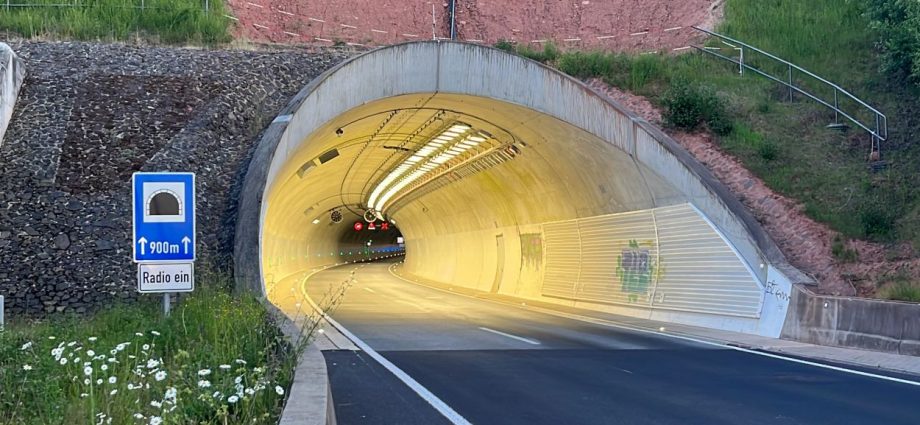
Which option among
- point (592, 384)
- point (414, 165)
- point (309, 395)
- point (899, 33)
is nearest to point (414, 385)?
point (592, 384)

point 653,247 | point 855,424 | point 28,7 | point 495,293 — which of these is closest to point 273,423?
point 855,424

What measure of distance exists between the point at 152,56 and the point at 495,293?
17.9 m

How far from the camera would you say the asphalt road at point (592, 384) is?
30.7 ft

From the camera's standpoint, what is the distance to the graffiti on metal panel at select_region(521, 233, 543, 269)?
102 feet

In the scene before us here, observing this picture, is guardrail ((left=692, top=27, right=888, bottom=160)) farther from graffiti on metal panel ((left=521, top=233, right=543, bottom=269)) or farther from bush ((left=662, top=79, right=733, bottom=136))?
graffiti on metal panel ((left=521, top=233, right=543, bottom=269))

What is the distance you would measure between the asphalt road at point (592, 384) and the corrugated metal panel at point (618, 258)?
12.2ft

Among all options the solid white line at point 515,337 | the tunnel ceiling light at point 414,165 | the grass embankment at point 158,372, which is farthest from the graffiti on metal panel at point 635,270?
the grass embankment at point 158,372

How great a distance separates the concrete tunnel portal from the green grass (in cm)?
232

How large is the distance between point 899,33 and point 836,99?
2.19m

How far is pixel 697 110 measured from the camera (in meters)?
23.2

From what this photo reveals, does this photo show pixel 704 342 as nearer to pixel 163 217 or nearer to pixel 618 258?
pixel 618 258

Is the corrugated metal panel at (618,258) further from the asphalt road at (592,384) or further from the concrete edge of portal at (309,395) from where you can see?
the concrete edge of portal at (309,395)

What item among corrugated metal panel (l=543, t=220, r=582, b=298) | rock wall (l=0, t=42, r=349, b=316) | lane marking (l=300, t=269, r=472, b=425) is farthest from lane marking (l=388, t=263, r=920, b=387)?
rock wall (l=0, t=42, r=349, b=316)

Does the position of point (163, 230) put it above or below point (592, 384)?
above
